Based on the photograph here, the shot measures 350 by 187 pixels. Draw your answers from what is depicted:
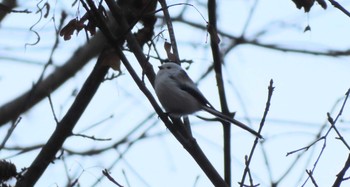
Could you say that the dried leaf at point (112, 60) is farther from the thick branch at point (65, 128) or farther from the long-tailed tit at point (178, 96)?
the long-tailed tit at point (178, 96)

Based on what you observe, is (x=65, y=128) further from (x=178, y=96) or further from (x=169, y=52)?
(x=169, y=52)

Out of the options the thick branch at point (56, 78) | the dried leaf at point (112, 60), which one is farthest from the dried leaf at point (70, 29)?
the thick branch at point (56, 78)

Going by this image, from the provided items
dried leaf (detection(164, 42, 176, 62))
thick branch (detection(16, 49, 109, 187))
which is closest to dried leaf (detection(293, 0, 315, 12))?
dried leaf (detection(164, 42, 176, 62))

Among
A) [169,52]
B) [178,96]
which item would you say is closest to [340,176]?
[169,52]

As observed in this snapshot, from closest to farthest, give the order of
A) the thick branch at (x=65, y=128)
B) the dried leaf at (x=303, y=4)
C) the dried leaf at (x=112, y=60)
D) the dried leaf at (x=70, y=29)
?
1. the dried leaf at (x=303, y=4)
2. the dried leaf at (x=70, y=29)
3. the dried leaf at (x=112, y=60)
4. the thick branch at (x=65, y=128)

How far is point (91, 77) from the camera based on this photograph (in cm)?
388

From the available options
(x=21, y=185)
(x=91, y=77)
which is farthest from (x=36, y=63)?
(x=21, y=185)

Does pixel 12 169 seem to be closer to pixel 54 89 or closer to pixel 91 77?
pixel 91 77

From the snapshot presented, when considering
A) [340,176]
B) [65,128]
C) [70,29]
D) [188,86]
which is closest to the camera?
[340,176]

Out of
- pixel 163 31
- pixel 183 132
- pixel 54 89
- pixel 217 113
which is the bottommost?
pixel 183 132

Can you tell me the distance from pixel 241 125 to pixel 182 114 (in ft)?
1.81

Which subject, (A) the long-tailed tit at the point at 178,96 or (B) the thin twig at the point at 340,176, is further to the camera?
(A) the long-tailed tit at the point at 178,96

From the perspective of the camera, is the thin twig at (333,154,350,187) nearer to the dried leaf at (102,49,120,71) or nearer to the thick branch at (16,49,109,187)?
the dried leaf at (102,49,120,71)

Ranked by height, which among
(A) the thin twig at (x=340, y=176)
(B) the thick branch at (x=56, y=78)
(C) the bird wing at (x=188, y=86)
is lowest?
(A) the thin twig at (x=340, y=176)
